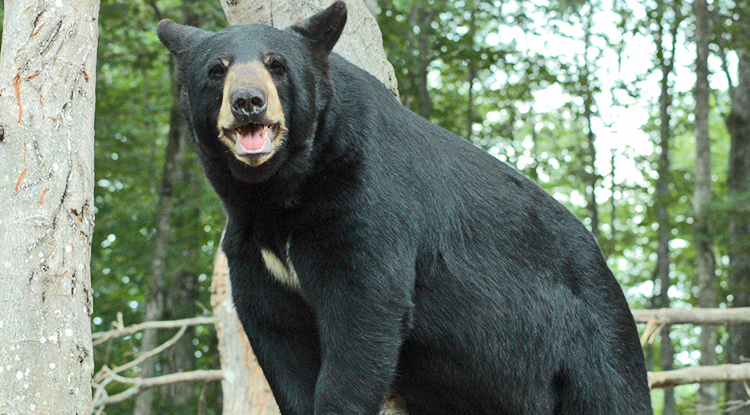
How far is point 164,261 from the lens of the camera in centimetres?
1266

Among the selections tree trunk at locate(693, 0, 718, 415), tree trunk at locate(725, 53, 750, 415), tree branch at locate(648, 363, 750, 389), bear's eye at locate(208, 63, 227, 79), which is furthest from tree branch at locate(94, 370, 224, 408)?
tree trunk at locate(693, 0, 718, 415)

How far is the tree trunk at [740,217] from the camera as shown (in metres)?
12.0

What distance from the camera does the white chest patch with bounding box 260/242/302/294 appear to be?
2809 mm

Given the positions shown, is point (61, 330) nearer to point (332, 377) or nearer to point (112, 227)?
point (332, 377)

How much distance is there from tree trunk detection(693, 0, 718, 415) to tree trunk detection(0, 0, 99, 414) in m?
10.9

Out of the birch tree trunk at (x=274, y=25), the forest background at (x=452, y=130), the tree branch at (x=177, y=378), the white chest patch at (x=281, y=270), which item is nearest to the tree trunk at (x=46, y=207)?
the white chest patch at (x=281, y=270)

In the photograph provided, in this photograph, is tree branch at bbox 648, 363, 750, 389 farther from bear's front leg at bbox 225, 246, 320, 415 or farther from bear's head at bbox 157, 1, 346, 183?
bear's head at bbox 157, 1, 346, 183

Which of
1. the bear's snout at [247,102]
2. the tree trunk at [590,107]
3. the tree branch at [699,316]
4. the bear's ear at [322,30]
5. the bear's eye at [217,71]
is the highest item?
the tree trunk at [590,107]

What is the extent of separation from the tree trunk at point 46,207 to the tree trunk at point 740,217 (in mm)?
10157

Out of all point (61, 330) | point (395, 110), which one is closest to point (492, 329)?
point (395, 110)

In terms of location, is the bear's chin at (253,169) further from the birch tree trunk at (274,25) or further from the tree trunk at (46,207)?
the birch tree trunk at (274,25)

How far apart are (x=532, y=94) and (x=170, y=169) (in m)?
8.55

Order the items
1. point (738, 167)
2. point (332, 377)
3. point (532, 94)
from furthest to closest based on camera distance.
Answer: point (532, 94), point (738, 167), point (332, 377)

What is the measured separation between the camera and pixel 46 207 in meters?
2.18
